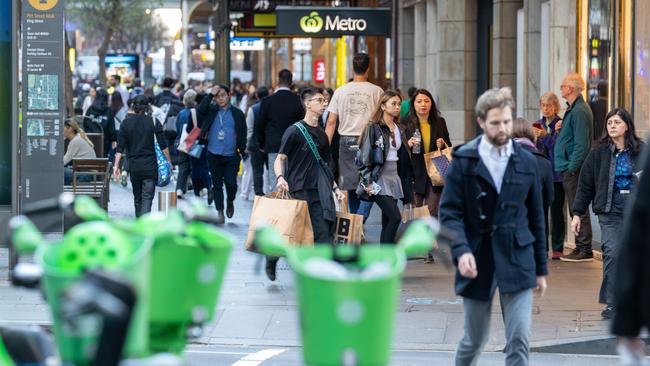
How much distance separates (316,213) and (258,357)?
2.93 meters

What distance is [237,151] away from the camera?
1956 centimetres

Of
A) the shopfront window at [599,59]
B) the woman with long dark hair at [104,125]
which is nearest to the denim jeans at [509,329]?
the shopfront window at [599,59]

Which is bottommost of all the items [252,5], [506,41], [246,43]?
[506,41]

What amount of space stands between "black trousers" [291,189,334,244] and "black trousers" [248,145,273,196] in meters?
7.99

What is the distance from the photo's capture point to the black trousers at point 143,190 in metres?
17.6

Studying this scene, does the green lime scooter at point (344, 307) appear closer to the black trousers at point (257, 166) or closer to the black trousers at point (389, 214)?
the black trousers at point (389, 214)

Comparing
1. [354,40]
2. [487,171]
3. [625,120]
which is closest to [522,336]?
[487,171]

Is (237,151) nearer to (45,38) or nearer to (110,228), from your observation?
(45,38)

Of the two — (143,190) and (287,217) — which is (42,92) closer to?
(287,217)

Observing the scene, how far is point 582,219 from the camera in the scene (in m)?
15.0

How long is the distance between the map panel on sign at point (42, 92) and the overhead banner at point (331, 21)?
1022cm

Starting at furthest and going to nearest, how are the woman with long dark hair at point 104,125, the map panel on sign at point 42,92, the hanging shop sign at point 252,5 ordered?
1. the hanging shop sign at point 252,5
2. the woman with long dark hair at point 104,125
3. the map panel on sign at point 42,92

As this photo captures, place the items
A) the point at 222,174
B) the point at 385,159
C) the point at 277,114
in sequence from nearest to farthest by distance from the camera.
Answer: the point at 385,159
the point at 277,114
the point at 222,174

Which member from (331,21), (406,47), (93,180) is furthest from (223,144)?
(406,47)
